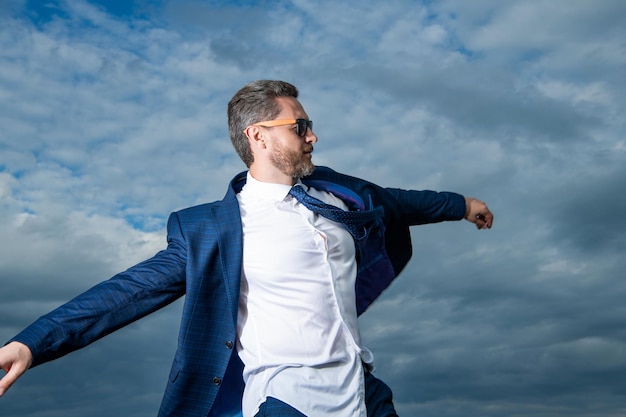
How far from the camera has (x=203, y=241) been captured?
202 inches

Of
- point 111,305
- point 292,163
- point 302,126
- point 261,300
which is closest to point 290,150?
point 292,163

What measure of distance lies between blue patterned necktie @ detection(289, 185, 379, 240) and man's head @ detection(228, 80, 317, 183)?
0.17 m

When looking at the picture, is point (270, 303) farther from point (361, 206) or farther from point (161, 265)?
point (361, 206)

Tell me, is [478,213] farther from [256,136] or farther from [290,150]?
[256,136]

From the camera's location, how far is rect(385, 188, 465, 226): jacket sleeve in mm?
6102

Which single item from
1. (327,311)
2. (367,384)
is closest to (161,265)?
(327,311)

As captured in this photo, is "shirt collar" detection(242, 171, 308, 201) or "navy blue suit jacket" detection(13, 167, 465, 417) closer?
"navy blue suit jacket" detection(13, 167, 465, 417)

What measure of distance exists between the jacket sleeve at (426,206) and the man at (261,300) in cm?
55

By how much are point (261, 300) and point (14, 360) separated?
1.43m

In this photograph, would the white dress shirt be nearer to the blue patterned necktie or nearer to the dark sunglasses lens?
the blue patterned necktie

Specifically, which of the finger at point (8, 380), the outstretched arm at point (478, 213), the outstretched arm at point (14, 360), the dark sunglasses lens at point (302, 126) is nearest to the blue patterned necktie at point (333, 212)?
the dark sunglasses lens at point (302, 126)

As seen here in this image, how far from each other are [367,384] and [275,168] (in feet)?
4.93

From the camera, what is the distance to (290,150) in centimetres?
546

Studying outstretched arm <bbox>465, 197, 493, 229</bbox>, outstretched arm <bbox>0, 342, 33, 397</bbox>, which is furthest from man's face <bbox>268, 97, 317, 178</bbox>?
outstretched arm <bbox>0, 342, 33, 397</bbox>
